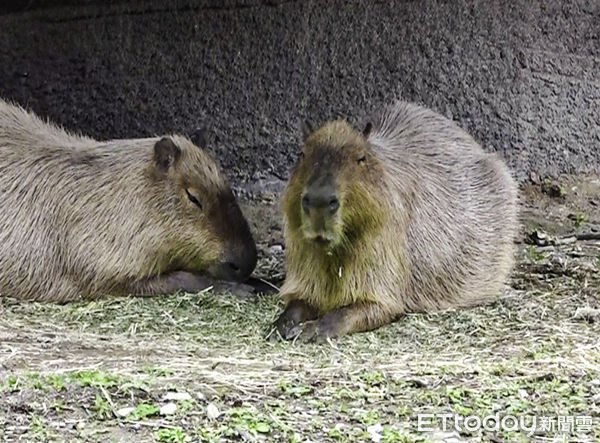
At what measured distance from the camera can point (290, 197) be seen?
556cm

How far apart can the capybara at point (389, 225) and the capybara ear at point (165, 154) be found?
2.92 ft

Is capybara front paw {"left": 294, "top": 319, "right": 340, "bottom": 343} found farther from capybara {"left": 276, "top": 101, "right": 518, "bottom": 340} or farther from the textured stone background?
the textured stone background

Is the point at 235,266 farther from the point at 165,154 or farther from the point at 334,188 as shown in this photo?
the point at 334,188

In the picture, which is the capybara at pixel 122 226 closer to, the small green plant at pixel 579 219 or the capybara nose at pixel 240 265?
the capybara nose at pixel 240 265

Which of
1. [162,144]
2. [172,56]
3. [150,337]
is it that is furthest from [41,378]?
[172,56]

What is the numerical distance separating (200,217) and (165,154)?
38cm

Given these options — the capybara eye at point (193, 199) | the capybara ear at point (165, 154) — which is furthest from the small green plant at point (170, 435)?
the capybara ear at point (165, 154)

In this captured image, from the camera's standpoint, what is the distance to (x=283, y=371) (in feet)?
15.4

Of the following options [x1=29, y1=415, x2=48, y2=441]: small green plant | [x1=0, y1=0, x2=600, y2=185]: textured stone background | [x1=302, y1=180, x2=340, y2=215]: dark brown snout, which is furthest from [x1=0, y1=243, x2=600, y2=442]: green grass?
[x1=0, y1=0, x2=600, y2=185]: textured stone background

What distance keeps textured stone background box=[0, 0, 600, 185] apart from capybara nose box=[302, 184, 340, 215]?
96.1 inches

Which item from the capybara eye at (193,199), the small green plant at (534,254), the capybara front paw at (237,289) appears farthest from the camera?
the small green plant at (534,254)

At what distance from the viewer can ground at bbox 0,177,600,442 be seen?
3.97 m

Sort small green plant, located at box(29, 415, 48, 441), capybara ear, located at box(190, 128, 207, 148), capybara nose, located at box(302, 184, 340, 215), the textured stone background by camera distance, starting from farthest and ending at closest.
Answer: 1. the textured stone background
2. capybara ear, located at box(190, 128, 207, 148)
3. capybara nose, located at box(302, 184, 340, 215)
4. small green plant, located at box(29, 415, 48, 441)

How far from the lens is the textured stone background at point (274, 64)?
7621mm
